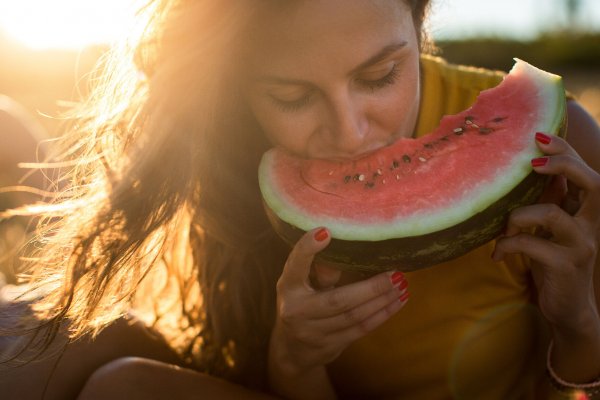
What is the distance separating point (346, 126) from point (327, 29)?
0.27 metres

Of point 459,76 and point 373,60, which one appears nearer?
point 373,60

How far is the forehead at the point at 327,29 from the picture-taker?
169 centimetres

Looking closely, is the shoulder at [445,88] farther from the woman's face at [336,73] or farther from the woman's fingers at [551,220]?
the woman's fingers at [551,220]

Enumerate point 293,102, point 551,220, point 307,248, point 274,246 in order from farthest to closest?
point 274,246, point 293,102, point 307,248, point 551,220

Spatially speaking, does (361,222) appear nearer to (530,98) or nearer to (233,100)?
(530,98)

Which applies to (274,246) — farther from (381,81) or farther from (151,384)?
(381,81)

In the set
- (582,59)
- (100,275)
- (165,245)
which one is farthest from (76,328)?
(582,59)

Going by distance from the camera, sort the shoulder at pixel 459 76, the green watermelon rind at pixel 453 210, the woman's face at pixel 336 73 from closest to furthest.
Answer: the green watermelon rind at pixel 453 210 < the woman's face at pixel 336 73 < the shoulder at pixel 459 76

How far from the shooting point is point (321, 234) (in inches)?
63.9

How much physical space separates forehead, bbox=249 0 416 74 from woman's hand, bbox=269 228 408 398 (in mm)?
494

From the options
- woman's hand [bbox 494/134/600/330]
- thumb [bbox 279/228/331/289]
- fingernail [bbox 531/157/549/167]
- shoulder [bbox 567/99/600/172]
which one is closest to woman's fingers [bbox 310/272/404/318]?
thumb [bbox 279/228/331/289]

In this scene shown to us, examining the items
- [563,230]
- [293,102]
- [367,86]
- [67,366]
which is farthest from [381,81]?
[67,366]

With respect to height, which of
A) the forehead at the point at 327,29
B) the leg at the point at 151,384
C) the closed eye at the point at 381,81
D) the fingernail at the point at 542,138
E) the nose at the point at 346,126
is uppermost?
the forehead at the point at 327,29

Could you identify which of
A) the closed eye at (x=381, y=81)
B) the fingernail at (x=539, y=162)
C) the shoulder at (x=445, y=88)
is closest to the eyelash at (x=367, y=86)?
the closed eye at (x=381, y=81)
